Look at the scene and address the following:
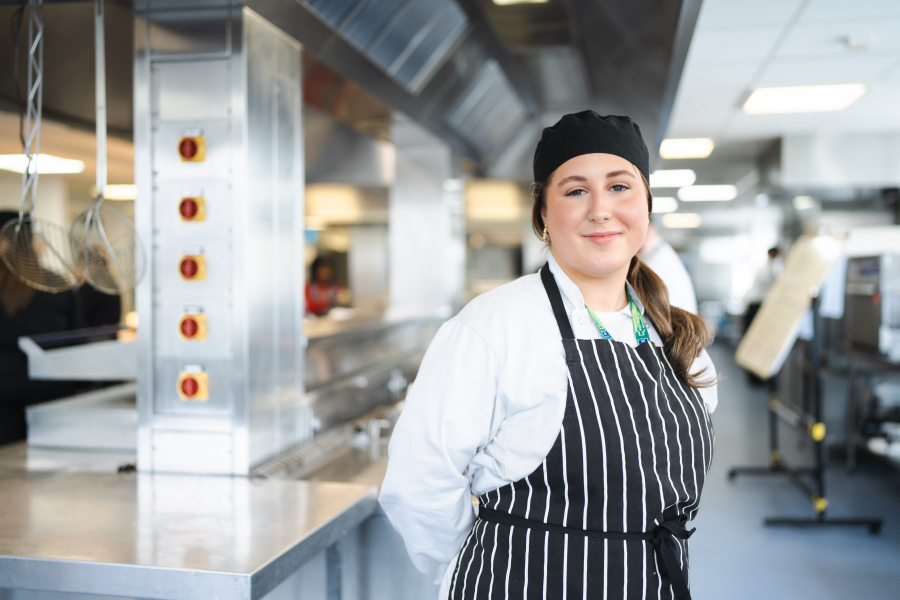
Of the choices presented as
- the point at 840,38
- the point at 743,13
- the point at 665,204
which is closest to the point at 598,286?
the point at 743,13

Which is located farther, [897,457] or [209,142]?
[897,457]

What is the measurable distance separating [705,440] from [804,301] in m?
3.00

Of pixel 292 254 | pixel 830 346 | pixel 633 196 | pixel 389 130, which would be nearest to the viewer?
pixel 633 196

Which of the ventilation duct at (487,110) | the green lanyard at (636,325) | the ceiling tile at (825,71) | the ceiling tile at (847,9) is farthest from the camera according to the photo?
the ventilation duct at (487,110)

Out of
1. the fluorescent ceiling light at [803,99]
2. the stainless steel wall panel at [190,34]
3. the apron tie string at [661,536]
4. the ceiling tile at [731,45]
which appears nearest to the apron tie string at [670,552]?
the apron tie string at [661,536]

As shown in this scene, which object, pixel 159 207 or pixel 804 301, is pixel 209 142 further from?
pixel 804 301

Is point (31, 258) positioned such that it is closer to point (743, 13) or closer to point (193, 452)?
point (193, 452)

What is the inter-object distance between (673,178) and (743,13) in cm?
584

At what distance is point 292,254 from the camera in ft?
7.82

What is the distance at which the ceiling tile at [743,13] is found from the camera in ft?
9.21

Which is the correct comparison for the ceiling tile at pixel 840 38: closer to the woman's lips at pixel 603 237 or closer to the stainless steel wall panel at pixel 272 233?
the stainless steel wall panel at pixel 272 233

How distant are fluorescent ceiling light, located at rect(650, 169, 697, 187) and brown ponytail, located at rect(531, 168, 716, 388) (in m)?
6.65

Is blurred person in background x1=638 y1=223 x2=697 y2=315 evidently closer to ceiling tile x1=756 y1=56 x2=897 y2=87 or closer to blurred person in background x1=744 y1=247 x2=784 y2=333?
ceiling tile x1=756 y1=56 x2=897 y2=87

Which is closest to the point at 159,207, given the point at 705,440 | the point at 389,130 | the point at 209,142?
the point at 209,142
